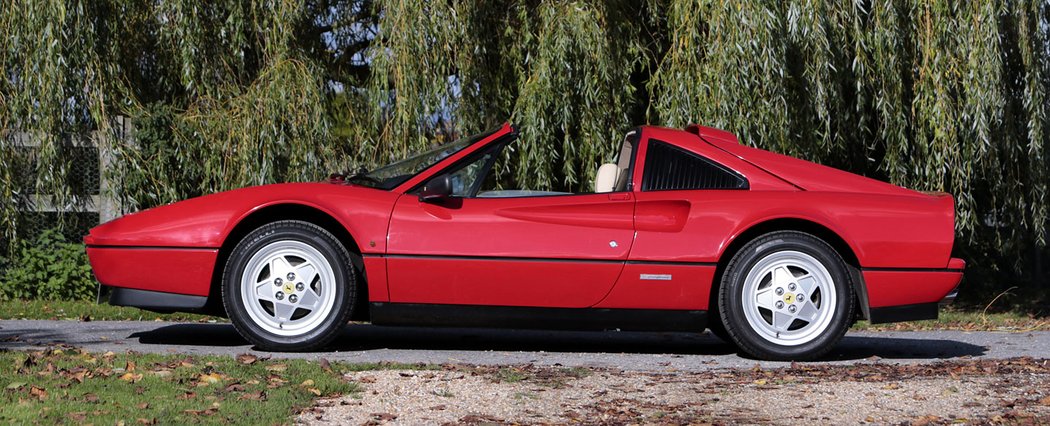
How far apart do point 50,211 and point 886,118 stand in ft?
23.8

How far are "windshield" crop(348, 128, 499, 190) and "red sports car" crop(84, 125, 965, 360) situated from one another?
0.07 metres

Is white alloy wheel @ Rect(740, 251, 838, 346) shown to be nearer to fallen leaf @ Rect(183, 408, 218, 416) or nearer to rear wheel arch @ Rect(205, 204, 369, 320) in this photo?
rear wheel arch @ Rect(205, 204, 369, 320)

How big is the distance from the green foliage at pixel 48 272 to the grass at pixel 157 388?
188 inches

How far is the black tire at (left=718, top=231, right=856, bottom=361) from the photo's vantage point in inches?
256

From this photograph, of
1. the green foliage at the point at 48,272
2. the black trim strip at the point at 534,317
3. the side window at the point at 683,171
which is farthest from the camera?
the green foliage at the point at 48,272

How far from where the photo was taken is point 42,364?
5641 mm

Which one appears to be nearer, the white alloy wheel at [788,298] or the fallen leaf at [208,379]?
the fallen leaf at [208,379]

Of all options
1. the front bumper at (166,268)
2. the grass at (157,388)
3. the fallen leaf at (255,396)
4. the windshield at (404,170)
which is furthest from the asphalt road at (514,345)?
the fallen leaf at (255,396)

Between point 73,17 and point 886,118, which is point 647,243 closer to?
point 886,118

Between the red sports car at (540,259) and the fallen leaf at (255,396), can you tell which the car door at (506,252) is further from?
the fallen leaf at (255,396)

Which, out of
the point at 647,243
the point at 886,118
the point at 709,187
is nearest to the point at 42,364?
the point at 647,243

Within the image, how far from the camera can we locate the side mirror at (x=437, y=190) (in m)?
6.38

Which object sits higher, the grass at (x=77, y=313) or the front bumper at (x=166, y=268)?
the front bumper at (x=166, y=268)

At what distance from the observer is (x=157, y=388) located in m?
5.07
